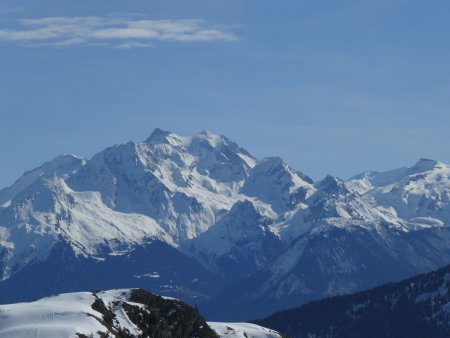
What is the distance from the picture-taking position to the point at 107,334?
652 ft

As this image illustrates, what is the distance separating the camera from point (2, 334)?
19825 centimetres

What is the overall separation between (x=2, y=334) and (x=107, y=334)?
16082 millimetres

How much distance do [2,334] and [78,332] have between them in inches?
506

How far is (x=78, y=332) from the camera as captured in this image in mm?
194125

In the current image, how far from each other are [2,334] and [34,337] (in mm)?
7453

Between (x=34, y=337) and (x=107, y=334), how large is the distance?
1180 centimetres

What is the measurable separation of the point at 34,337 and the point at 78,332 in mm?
6582

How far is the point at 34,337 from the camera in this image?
634 feet
